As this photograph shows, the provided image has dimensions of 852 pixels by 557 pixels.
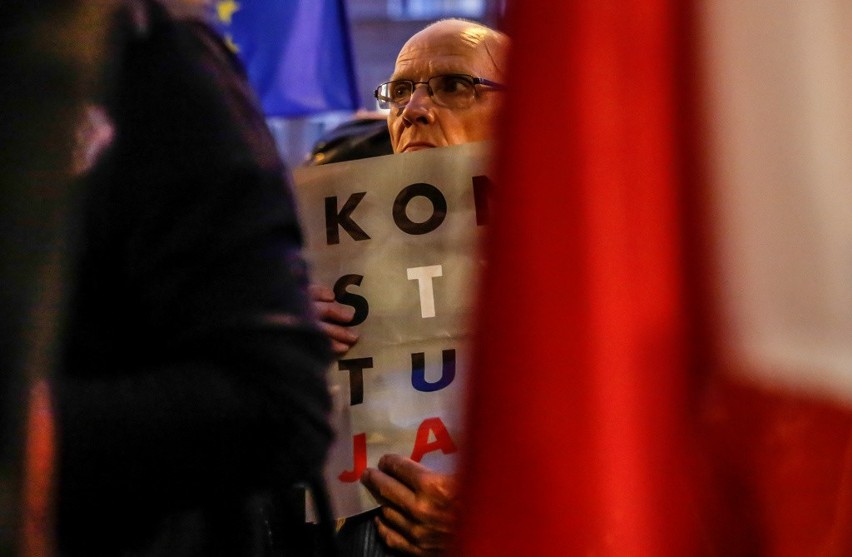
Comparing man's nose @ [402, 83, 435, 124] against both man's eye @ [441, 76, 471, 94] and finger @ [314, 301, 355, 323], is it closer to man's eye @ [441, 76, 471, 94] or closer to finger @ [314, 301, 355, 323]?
man's eye @ [441, 76, 471, 94]

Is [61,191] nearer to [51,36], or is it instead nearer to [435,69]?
[51,36]

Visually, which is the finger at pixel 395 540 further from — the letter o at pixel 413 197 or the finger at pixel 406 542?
the letter o at pixel 413 197

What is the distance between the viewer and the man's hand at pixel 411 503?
150 cm

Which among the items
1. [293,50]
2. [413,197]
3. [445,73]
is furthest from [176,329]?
[293,50]

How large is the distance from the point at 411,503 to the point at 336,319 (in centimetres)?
32

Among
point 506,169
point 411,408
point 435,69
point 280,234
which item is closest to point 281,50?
point 435,69

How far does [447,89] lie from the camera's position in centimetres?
221

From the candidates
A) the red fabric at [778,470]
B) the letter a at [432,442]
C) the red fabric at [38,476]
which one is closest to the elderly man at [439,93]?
the letter a at [432,442]

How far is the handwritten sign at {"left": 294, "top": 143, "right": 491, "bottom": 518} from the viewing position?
158cm

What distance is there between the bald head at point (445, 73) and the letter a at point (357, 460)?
71 cm

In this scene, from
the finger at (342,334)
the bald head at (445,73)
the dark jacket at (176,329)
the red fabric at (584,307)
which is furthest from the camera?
the bald head at (445,73)

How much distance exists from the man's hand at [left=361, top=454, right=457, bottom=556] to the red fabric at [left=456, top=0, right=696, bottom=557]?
86 centimetres

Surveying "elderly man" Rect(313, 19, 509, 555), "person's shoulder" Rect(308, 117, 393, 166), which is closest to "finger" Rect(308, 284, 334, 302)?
"elderly man" Rect(313, 19, 509, 555)

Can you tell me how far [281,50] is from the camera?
3.37 meters
